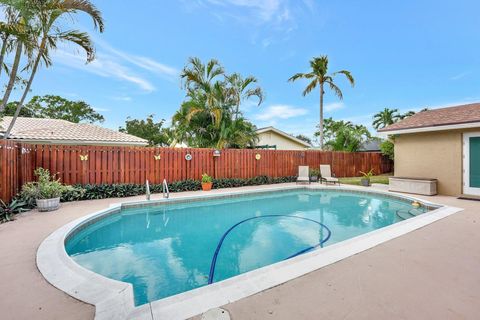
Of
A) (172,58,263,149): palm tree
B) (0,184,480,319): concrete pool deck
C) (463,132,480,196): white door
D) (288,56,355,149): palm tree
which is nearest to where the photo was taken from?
(0,184,480,319): concrete pool deck

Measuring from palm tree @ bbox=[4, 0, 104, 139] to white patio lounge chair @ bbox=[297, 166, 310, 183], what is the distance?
11109 millimetres

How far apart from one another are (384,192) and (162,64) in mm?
14241

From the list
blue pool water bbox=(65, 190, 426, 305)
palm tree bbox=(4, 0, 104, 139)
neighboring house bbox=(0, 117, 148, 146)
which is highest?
palm tree bbox=(4, 0, 104, 139)

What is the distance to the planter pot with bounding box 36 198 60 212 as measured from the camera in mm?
6113

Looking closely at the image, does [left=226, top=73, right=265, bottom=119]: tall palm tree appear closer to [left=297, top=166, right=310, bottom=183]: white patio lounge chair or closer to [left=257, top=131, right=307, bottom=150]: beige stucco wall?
[left=297, top=166, right=310, bottom=183]: white patio lounge chair

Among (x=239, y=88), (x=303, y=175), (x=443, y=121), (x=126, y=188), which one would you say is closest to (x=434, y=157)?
(x=443, y=121)

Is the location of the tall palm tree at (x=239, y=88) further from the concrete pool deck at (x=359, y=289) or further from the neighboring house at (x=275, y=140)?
the concrete pool deck at (x=359, y=289)

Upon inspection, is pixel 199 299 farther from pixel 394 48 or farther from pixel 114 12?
pixel 394 48

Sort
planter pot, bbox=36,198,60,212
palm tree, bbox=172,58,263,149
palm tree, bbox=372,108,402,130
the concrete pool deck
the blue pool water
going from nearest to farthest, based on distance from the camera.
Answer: the concrete pool deck → the blue pool water → planter pot, bbox=36,198,60,212 → palm tree, bbox=172,58,263,149 → palm tree, bbox=372,108,402,130

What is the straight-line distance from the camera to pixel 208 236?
5359mm

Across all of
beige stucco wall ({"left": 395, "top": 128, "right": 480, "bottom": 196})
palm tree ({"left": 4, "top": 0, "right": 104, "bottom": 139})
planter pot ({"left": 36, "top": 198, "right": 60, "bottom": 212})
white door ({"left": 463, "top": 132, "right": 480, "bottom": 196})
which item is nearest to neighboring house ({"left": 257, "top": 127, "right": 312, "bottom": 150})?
beige stucco wall ({"left": 395, "top": 128, "right": 480, "bottom": 196})

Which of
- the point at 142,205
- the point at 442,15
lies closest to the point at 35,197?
the point at 142,205

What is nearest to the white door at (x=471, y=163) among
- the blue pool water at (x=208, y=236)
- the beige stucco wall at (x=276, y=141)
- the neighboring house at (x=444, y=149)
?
the neighboring house at (x=444, y=149)

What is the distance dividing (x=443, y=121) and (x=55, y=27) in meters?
14.0
